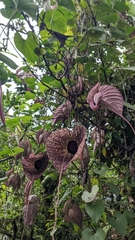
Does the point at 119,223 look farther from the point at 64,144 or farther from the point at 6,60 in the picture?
the point at 6,60

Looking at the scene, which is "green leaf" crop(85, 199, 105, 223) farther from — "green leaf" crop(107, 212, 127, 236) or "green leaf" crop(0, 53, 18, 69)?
"green leaf" crop(0, 53, 18, 69)

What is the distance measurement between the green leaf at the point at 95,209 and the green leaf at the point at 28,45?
0.34 meters

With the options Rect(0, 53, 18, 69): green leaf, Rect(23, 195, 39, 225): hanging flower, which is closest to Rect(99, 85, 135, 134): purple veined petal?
Rect(0, 53, 18, 69): green leaf

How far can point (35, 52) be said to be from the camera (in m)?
0.59

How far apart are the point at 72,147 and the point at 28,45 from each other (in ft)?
0.83

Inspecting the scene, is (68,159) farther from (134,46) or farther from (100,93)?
(134,46)

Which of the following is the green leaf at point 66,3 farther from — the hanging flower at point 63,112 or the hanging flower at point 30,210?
the hanging flower at point 30,210

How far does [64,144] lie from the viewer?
0.51 meters

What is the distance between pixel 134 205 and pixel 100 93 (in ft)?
1.66

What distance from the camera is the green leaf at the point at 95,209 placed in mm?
515

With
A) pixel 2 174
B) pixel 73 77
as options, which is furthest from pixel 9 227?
pixel 73 77

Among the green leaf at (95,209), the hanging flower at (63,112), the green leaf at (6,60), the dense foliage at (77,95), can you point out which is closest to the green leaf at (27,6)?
the dense foliage at (77,95)

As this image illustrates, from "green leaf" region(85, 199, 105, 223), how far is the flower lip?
0.12 meters

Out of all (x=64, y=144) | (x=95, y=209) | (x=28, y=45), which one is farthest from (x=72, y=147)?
(x=28, y=45)
